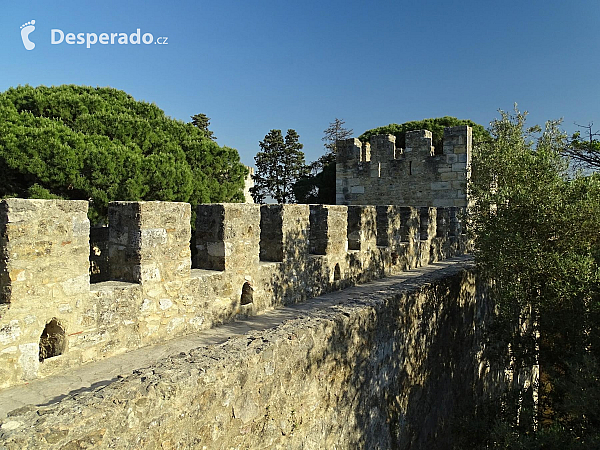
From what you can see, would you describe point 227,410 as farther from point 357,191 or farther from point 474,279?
point 357,191

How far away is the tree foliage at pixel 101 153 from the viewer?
7.67 m

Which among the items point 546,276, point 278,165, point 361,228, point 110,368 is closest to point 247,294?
point 110,368

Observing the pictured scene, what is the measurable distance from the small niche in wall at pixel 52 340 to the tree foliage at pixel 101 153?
4.91 metres

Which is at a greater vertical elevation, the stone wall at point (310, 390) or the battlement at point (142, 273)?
the battlement at point (142, 273)

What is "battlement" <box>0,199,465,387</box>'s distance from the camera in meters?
3.28

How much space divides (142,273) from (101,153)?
193 inches

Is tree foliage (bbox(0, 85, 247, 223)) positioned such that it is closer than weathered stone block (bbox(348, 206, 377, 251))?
No

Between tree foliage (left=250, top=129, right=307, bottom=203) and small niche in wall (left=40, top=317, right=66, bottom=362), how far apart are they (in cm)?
2549

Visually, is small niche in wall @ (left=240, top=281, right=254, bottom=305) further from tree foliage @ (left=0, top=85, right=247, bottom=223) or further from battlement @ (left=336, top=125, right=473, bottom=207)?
battlement @ (left=336, top=125, right=473, bottom=207)

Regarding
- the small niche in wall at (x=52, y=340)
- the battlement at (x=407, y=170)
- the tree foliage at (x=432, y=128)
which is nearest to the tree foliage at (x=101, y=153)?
the battlement at (x=407, y=170)

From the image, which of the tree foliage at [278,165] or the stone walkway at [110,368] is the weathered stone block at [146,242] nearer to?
the stone walkway at [110,368]

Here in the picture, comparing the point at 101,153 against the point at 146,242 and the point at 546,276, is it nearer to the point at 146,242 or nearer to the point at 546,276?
the point at 146,242

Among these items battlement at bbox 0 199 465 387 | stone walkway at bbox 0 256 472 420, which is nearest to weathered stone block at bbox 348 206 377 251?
battlement at bbox 0 199 465 387

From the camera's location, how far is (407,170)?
1262 cm
